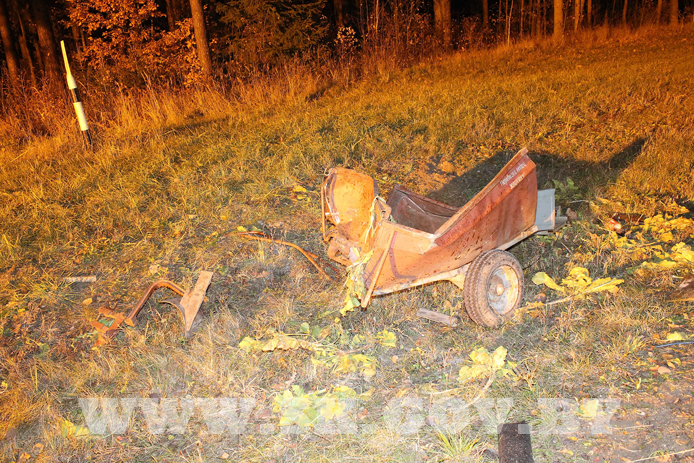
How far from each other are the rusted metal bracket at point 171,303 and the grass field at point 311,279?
0.09 m

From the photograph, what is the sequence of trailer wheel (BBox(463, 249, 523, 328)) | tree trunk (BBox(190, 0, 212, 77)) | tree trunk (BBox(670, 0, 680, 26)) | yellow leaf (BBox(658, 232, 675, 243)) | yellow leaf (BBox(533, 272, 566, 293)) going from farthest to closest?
tree trunk (BBox(670, 0, 680, 26))
tree trunk (BBox(190, 0, 212, 77))
yellow leaf (BBox(658, 232, 675, 243))
yellow leaf (BBox(533, 272, 566, 293))
trailer wheel (BBox(463, 249, 523, 328))

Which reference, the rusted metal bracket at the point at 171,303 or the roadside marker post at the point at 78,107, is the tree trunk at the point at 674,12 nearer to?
the roadside marker post at the point at 78,107

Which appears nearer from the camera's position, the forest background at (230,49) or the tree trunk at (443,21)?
the forest background at (230,49)

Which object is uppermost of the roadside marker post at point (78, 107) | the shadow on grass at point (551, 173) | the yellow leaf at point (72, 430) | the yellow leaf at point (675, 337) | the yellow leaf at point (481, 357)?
the roadside marker post at point (78, 107)

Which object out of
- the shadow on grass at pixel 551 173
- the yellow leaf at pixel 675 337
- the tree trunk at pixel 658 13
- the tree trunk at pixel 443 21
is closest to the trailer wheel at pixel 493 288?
the yellow leaf at pixel 675 337

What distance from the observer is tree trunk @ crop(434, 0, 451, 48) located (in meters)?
13.7

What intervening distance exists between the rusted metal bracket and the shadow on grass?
2653mm

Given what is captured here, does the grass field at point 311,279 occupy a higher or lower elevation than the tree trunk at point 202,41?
lower

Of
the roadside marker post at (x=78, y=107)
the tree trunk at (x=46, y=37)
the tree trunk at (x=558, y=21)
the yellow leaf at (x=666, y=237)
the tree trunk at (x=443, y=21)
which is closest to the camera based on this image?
the yellow leaf at (x=666, y=237)

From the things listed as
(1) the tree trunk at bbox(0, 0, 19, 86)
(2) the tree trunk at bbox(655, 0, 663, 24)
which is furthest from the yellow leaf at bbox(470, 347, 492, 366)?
(2) the tree trunk at bbox(655, 0, 663, 24)

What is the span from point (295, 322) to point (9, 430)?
1.95m

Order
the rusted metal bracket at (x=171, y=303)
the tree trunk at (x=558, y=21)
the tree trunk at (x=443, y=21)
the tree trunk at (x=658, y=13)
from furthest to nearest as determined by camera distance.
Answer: the tree trunk at (x=658, y=13), the tree trunk at (x=558, y=21), the tree trunk at (x=443, y=21), the rusted metal bracket at (x=171, y=303)

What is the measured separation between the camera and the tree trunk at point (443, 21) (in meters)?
13.7

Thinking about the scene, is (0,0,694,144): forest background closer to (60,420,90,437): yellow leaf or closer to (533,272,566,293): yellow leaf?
(533,272,566,293): yellow leaf
